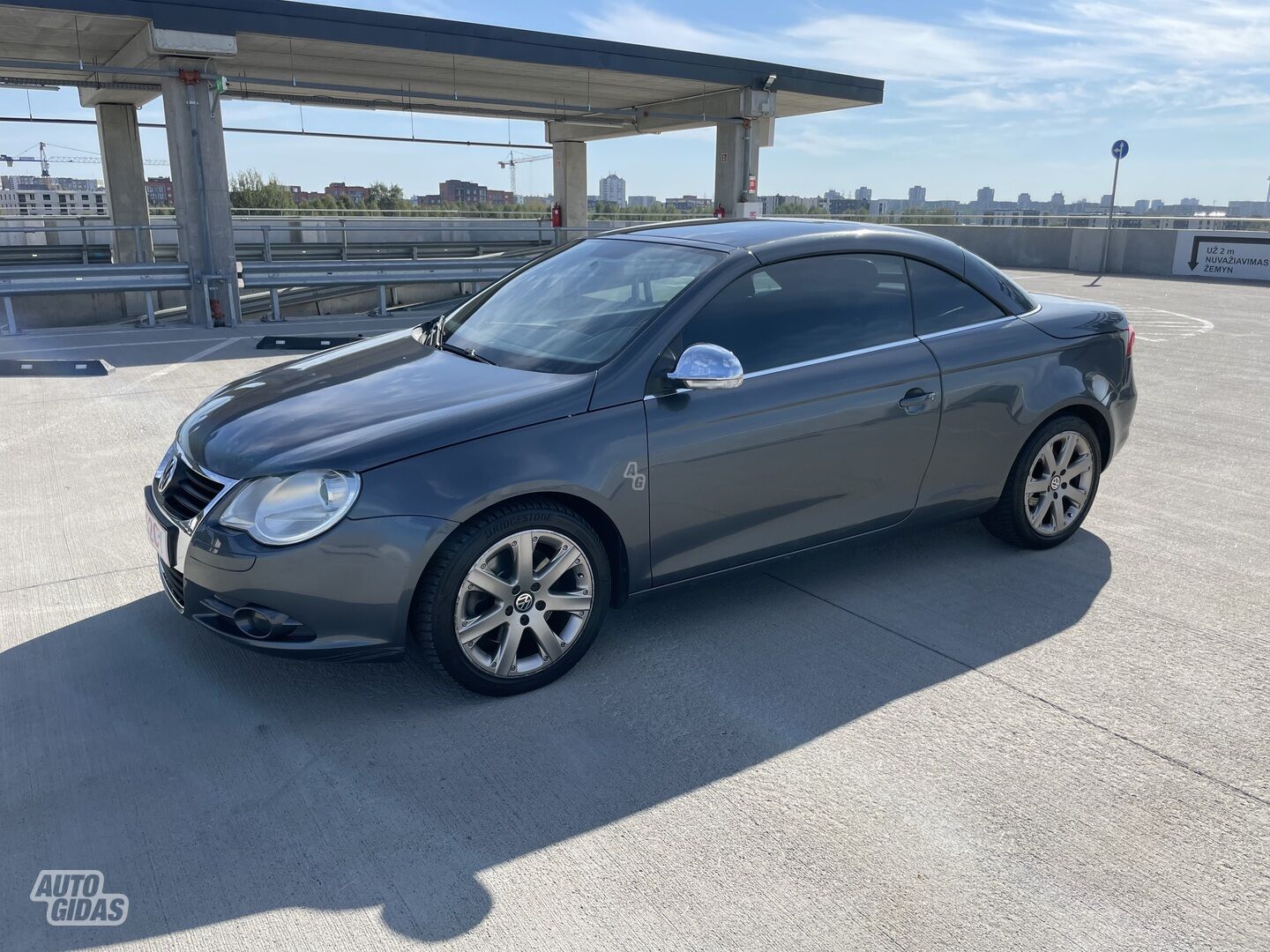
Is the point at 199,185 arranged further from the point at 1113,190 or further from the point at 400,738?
the point at 1113,190

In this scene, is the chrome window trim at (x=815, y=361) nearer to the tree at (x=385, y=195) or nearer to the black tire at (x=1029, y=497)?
the black tire at (x=1029, y=497)

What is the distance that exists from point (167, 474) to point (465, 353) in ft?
4.15

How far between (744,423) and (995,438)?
1.43m

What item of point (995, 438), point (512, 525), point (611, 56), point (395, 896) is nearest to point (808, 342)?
point (995, 438)

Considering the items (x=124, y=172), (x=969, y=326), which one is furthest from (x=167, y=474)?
(x=124, y=172)

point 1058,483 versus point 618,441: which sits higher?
point 618,441

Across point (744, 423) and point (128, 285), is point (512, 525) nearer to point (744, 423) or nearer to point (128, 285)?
point (744, 423)

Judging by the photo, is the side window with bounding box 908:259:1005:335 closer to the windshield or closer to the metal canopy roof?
the windshield

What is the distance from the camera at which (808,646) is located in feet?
13.1

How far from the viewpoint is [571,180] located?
26.4 meters

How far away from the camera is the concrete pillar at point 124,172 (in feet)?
63.5

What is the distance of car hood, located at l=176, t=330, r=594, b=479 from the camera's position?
336 centimetres

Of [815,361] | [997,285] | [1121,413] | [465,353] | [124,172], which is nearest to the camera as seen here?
[815,361]

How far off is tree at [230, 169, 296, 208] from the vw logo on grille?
1478 inches
